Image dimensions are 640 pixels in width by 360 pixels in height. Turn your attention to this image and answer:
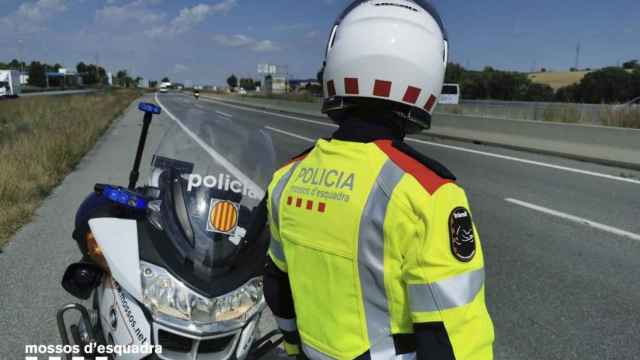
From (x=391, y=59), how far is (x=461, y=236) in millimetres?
597

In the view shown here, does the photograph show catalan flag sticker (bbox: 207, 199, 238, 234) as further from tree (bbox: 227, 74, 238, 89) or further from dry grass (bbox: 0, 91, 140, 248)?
tree (bbox: 227, 74, 238, 89)

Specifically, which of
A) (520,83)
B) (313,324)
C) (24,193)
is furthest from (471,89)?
(313,324)

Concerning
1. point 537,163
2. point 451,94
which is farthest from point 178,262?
point 451,94

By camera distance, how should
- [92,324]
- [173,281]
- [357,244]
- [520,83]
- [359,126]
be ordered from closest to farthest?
[357,244] → [359,126] → [173,281] → [92,324] → [520,83]

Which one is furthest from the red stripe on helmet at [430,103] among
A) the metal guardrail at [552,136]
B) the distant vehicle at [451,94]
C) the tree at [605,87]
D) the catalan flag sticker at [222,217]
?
the tree at [605,87]

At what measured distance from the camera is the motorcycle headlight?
2107 mm

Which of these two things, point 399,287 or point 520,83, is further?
point 520,83

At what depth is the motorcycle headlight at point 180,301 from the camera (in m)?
2.11

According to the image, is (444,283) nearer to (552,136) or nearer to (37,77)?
(552,136)

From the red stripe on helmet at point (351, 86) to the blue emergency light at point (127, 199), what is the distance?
1.22 metres

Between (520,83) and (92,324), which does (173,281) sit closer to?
(92,324)

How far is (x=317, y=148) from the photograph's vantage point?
1.69m

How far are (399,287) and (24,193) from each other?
8080 mm

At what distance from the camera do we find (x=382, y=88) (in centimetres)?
160
